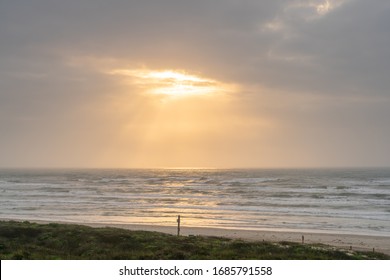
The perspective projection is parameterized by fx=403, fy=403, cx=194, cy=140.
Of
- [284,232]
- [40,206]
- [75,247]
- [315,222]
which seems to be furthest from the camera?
[40,206]

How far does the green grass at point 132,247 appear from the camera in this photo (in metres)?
16.9

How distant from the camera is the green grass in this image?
55.5ft

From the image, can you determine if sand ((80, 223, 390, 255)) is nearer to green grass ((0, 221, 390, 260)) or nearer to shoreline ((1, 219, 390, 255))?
shoreline ((1, 219, 390, 255))

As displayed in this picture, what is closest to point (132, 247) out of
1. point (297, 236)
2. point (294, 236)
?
point (294, 236)

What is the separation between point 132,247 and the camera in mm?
20688

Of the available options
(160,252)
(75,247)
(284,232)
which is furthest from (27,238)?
(284,232)

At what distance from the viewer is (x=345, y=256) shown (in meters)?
19.0

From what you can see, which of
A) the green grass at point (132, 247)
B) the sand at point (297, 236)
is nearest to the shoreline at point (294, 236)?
the sand at point (297, 236)

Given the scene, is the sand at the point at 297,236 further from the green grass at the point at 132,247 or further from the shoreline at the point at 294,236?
the green grass at the point at 132,247

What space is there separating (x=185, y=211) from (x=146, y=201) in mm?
13858

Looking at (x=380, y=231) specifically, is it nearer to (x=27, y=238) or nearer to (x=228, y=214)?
(x=228, y=214)

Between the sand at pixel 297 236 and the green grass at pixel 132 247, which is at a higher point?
the green grass at pixel 132 247

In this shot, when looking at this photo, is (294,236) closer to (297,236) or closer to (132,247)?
(297,236)
